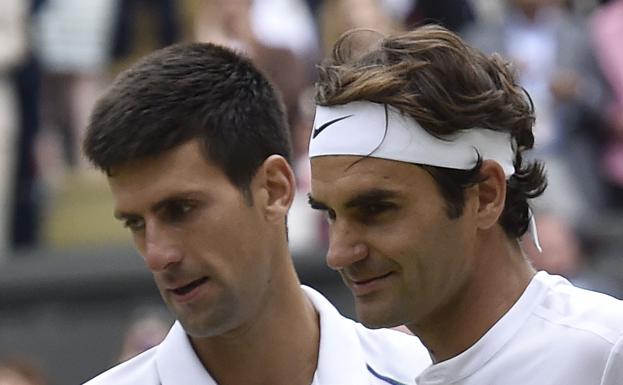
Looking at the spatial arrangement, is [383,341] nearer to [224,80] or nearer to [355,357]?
[355,357]

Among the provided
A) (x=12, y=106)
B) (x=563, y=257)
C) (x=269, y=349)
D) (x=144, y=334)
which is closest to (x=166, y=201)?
(x=269, y=349)

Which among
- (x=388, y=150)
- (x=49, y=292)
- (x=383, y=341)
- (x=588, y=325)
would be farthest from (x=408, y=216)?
(x=49, y=292)

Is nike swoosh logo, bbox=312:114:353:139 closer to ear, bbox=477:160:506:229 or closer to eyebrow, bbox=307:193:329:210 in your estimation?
eyebrow, bbox=307:193:329:210

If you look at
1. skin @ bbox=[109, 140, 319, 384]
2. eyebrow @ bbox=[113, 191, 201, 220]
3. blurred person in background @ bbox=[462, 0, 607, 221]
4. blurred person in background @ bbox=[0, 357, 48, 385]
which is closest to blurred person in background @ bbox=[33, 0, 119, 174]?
blurred person in background @ bbox=[462, 0, 607, 221]

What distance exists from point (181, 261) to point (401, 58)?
2.14ft

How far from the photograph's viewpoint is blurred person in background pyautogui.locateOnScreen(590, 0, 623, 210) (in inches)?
299

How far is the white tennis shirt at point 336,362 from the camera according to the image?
3.50 m

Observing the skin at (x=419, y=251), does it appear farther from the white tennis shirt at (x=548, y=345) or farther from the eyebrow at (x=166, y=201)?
the eyebrow at (x=166, y=201)

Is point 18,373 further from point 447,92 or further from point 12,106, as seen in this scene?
point 447,92

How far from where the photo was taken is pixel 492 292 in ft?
10.2

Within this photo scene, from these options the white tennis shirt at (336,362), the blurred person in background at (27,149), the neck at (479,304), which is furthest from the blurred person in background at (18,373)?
the neck at (479,304)

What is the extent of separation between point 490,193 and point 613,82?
15.5 feet

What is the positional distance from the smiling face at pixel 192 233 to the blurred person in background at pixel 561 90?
163 inches

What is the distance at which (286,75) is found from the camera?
300 inches
